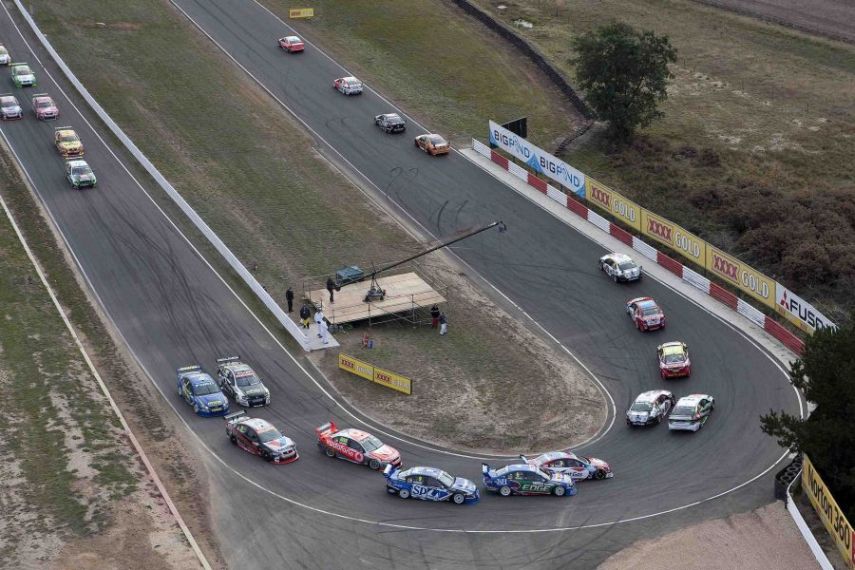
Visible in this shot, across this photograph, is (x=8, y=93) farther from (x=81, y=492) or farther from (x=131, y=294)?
(x=81, y=492)

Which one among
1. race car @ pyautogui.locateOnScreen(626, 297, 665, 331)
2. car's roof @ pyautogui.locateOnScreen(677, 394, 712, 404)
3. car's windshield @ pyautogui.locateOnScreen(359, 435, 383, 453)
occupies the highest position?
car's windshield @ pyautogui.locateOnScreen(359, 435, 383, 453)

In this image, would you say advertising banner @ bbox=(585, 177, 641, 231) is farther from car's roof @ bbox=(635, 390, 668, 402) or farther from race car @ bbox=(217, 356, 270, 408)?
race car @ bbox=(217, 356, 270, 408)

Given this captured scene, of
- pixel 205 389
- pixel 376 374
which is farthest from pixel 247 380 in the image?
pixel 376 374

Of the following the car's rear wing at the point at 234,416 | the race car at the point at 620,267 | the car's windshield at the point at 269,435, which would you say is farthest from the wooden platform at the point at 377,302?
the car's windshield at the point at 269,435

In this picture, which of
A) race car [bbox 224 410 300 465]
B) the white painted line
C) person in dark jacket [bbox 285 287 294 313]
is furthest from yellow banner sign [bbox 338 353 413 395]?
the white painted line

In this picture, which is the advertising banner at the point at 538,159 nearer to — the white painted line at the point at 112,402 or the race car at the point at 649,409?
the race car at the point at 649,409
